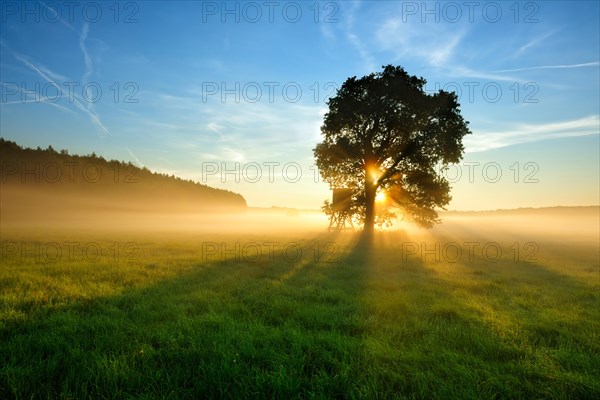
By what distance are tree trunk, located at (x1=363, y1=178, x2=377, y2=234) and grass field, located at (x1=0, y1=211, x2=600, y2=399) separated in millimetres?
17459

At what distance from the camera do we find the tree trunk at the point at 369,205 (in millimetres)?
27062

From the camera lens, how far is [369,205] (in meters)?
27.3

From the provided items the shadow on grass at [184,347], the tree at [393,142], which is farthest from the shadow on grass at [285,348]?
the tree at [393,142]

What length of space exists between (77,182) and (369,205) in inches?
2057

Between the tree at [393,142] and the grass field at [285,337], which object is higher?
the tree at [393,142]

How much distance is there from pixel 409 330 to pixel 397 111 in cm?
2321

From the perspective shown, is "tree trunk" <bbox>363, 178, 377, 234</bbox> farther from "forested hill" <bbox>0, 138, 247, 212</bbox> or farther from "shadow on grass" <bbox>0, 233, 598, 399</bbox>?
"forested hill" <bbox>0, 138, 247, 212</bbox>

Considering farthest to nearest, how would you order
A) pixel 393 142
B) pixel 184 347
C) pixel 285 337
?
1. pixel 393 142
2. pixel 285 337
3. pixel 184 347

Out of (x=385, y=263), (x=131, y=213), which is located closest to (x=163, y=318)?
(x=385, y=263)

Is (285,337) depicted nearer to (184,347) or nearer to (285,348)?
(285,348)

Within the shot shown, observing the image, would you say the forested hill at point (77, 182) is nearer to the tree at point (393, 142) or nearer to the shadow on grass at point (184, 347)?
the tree at point (393, 142)

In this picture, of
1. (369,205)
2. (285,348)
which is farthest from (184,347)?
(369,205)

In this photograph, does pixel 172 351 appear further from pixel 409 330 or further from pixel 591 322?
pixel 591 322

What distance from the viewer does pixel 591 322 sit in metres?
6.12
